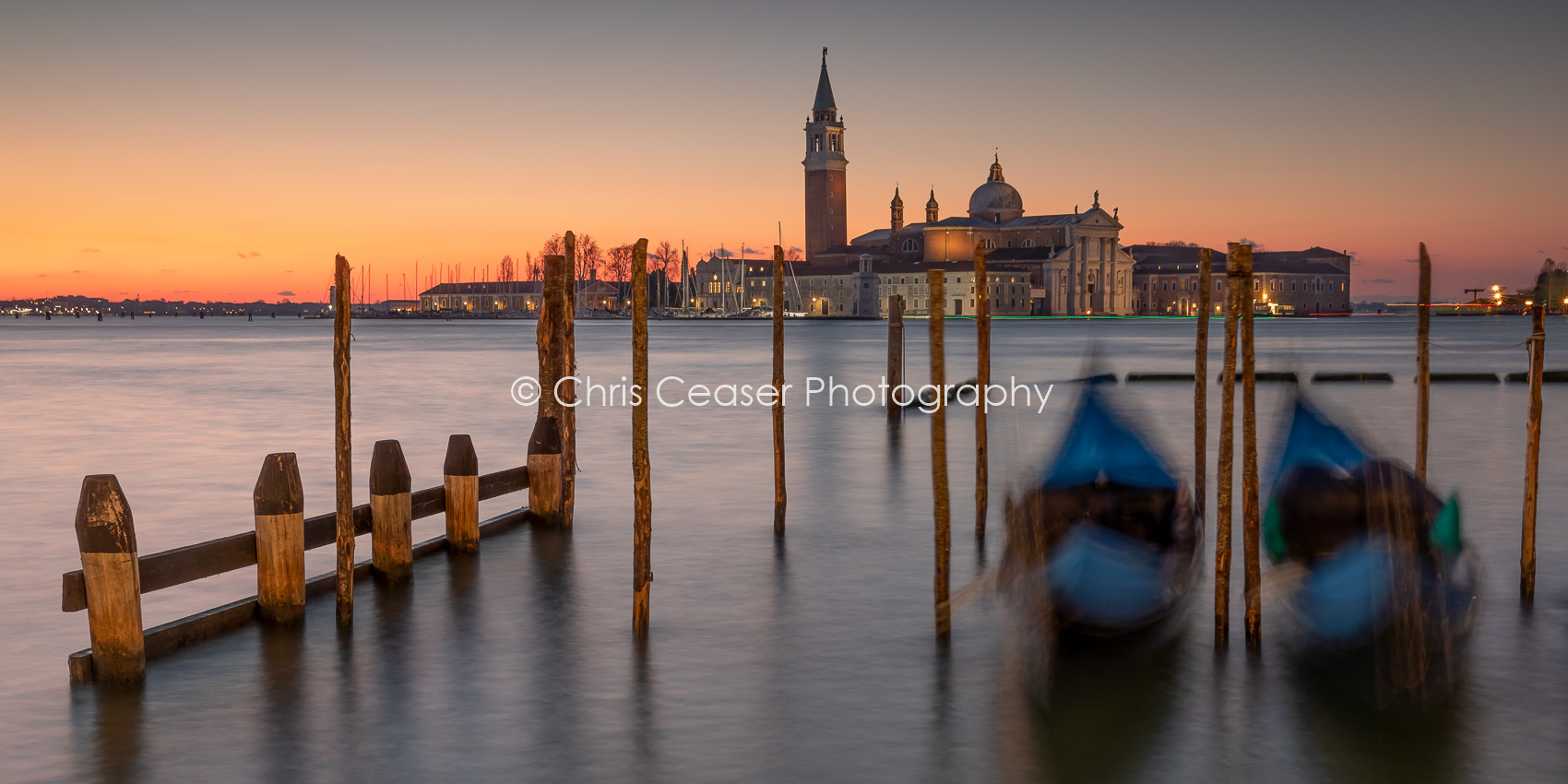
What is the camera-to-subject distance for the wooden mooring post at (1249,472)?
6762 millimetres

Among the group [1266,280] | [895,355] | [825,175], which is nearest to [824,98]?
[825,175]

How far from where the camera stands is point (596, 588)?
8938 mm

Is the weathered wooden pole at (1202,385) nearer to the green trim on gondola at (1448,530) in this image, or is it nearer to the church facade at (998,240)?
the green trim on gondola at (1448,530)

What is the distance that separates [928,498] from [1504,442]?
1009 centimetres

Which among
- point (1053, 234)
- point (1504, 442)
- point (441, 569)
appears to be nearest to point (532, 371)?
point (1504, 442)

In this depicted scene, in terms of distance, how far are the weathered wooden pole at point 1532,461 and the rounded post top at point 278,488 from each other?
23.1ft

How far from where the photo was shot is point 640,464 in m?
7.40

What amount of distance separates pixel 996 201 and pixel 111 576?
374 feet

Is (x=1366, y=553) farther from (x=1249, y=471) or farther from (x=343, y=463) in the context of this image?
(x=343, y=463)

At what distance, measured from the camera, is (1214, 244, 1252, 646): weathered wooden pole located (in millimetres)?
6977

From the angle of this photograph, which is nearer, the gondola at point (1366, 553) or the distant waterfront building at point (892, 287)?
the gondola at point (1366, 553)

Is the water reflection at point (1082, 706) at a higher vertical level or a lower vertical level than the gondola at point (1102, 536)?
lower

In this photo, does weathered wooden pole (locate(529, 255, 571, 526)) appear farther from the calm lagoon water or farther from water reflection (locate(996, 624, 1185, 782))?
water reflection (locate(996, 624, 1185, 782))

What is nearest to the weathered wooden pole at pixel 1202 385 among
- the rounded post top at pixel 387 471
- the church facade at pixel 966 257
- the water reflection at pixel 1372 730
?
the water reflection at pixel 1372 730
